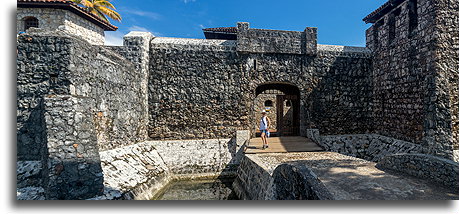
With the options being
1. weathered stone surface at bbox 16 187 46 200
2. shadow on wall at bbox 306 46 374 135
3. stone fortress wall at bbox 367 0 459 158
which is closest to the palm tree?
weathered stone surface at bbox 16 187 46 200

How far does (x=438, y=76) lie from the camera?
6367mm

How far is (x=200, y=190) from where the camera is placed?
23.4 feet

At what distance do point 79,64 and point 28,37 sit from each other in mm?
1038

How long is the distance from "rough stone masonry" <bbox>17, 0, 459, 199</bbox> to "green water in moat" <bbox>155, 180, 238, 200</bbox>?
29.4 inches

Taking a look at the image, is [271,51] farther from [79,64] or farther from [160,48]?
[79,64]

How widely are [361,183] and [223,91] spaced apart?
18.8 ft

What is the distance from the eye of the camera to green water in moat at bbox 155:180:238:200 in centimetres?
660

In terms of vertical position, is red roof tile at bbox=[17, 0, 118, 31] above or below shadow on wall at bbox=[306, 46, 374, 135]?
above

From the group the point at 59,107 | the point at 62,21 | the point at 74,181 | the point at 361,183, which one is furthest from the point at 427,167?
the point at 62,21

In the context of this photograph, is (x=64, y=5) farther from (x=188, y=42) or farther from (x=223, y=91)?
(x=223, y=91)

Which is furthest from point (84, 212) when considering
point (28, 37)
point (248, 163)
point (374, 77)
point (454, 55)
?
point (374, 77)

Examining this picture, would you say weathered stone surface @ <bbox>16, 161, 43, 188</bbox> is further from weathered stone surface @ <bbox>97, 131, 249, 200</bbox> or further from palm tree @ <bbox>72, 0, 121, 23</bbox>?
palm tree @ <bbox>72, 0, 121, 23</bbox>

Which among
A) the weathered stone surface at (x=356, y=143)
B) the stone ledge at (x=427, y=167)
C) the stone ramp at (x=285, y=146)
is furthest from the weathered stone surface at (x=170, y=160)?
the stone ledge at (x=427, y=167)

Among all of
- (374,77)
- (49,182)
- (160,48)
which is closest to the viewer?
(49,182)
